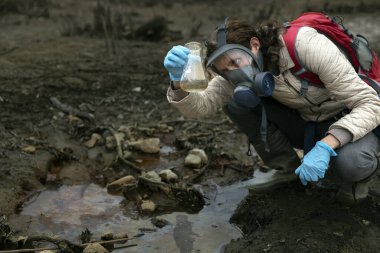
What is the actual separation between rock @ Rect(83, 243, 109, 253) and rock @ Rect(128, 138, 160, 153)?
4.40ft

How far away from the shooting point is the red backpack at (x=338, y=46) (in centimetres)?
279

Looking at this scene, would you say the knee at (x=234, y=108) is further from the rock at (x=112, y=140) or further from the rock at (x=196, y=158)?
the rock at (x=112, y=140)

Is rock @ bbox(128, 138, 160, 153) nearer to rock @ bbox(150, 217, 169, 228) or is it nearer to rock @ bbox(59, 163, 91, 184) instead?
rock @ bbox(59, 163, 91, 184)

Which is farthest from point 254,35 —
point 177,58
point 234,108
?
point 234,108

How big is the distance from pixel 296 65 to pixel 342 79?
0.23 m

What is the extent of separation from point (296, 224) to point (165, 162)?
1401 millimetres

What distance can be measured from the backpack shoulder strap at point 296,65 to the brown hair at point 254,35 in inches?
1.9

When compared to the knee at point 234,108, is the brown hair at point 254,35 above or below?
above

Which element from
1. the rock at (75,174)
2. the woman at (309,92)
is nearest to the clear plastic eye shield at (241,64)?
the woman at (309,92)

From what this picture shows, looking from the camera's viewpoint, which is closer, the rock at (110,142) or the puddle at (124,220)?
the puddle at (124,220)

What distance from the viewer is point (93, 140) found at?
4355 millimetres

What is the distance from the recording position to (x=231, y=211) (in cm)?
358

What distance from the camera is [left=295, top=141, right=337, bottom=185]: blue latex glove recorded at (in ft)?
8.66

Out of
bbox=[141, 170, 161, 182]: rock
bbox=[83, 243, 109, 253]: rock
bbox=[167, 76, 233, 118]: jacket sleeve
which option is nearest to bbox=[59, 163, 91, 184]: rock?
bbox=[141, 170, 161, 182]: rock
